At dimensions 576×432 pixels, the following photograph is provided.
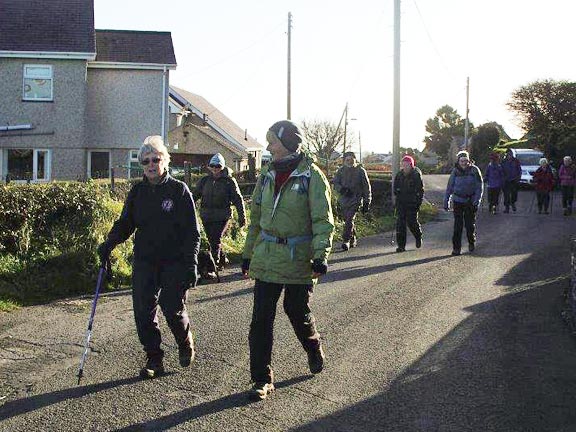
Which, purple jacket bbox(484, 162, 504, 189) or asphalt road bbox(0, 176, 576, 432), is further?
purple jacket bbox(484, 162, 504, 189)

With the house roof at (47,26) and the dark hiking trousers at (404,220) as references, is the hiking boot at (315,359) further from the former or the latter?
the house roof at (47,26)

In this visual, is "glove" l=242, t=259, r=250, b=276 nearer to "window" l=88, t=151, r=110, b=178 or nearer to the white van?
"window" l=88, t=151, r=110, b=178

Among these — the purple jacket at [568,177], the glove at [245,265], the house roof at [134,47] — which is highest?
the house roof at [134,47]

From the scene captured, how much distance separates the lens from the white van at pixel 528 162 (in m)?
31.7

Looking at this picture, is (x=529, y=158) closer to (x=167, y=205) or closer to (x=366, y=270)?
(x=366, y=270)

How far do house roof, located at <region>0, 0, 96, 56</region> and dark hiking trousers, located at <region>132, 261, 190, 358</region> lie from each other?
21.5 m

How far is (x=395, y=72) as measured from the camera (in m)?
24.1

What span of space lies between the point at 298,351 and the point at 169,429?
2117 mm

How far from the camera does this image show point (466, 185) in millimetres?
13547

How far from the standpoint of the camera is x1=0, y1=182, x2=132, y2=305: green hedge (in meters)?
9.42

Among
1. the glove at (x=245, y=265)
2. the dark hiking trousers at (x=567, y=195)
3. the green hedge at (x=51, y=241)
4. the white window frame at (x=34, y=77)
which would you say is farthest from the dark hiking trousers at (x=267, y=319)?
the white window frame at (x=34, y=77)

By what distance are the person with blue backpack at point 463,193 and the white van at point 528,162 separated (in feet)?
62.2

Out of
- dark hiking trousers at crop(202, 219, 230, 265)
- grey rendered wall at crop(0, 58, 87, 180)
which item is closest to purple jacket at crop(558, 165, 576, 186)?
dark hiking trousers at crop(202, 219, 230, 265)

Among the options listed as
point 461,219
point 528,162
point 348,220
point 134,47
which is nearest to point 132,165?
point 134,47
